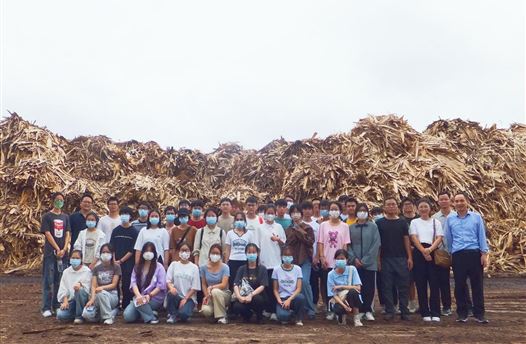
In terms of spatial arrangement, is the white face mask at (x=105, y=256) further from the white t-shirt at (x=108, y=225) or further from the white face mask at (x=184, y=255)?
the white face mask at (x=184, y=255)

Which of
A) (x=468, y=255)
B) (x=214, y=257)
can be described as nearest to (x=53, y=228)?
(x=214, y=257)

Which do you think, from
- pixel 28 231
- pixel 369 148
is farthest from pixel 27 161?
pixel 369 148

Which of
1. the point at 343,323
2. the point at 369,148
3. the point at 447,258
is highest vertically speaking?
the point at 369,148

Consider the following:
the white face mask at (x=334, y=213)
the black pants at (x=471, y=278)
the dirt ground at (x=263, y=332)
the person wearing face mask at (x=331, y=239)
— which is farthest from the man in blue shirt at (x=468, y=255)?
the white face mask at (x=334, y=213)

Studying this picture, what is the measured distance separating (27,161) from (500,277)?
1373cm

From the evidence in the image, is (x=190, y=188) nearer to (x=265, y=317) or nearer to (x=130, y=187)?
(x=130, y=187)

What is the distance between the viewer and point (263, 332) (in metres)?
7.06

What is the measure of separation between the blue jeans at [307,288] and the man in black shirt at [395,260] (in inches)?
45.9

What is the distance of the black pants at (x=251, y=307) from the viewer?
7.77m

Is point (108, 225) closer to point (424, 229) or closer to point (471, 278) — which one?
point (424, 229)

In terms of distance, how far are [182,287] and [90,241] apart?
182 centimetres

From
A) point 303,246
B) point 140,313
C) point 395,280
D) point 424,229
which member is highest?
point 424,229

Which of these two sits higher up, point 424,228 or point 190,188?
point 190,188

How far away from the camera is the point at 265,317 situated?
27.3ft
